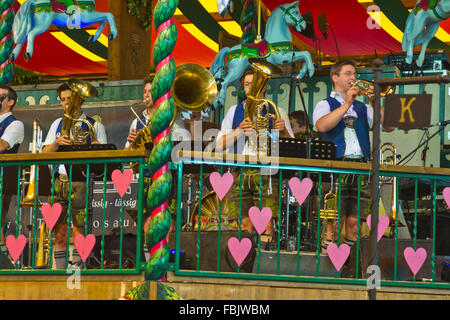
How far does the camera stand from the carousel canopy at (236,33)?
12.6 meters

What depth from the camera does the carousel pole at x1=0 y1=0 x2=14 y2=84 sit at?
336 inches

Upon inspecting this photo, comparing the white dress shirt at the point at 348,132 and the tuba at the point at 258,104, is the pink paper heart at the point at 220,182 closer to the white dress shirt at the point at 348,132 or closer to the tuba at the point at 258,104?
the tuba at the point at 258,104

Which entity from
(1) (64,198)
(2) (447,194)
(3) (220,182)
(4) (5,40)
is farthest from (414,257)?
(4) (5,40)

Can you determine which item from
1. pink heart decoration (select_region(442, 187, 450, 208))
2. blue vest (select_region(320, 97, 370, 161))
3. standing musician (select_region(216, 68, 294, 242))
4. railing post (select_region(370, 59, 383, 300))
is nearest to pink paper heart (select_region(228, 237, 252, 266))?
standing musician (select_region(216, 68, 294, 242))

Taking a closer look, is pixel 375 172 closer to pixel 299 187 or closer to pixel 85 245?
pixel 299 187

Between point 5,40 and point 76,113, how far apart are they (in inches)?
41.5

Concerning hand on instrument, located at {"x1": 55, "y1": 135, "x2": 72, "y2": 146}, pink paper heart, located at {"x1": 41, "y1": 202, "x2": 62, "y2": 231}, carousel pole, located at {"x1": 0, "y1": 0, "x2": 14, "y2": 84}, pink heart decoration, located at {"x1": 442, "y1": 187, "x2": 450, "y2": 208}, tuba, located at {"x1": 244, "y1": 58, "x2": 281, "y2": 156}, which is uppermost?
carousel pole, located at {"x1": 0, "y1": 0, "x2": 14, "y2": 84}

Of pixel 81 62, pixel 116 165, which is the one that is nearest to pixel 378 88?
pixel 116 165

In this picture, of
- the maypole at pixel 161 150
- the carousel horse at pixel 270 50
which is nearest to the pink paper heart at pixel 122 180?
the maypole at pixel 161 150

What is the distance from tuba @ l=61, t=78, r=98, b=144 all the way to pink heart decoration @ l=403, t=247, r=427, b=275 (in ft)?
11.5

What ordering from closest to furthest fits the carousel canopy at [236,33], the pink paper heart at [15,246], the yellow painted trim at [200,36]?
the pink paper heart at [15,246] → the carousel canopy at [236,33] → the yellow painted trim at [200,36]

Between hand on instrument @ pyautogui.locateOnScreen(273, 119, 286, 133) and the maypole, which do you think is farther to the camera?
hand on instrument @ pyautogui.locateOnScreen(273, 119, 286, 133)

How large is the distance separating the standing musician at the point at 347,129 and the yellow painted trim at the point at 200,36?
19.6 ft

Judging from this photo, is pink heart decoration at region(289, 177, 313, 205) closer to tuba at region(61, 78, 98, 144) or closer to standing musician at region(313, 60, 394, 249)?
standing musician at region(313, 60, 394, 249)
